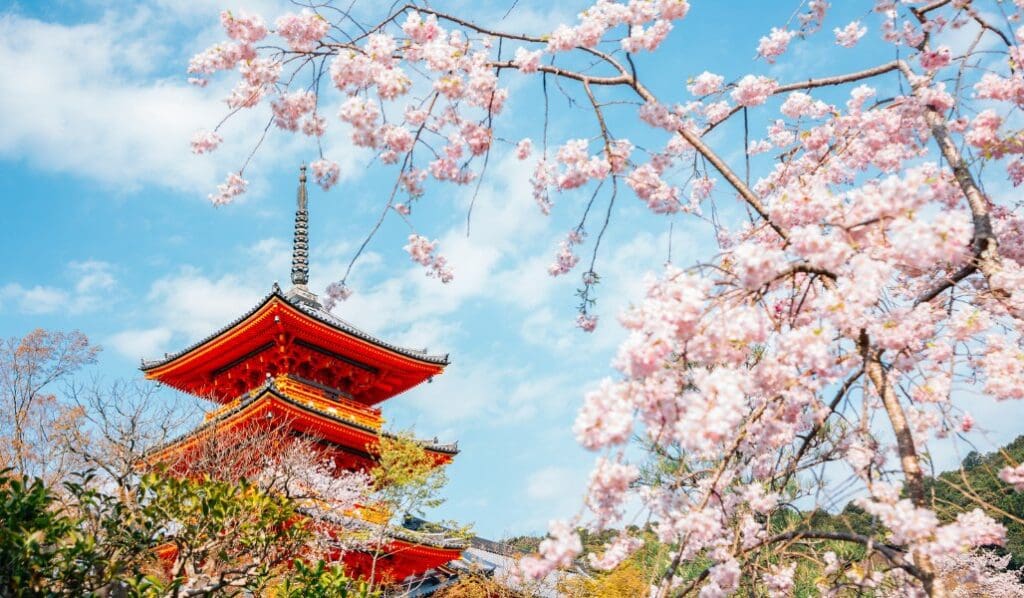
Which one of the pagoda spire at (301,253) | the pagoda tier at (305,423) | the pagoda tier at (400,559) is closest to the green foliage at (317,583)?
the pagoda tier at (400,559)

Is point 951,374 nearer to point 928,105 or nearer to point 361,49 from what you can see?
point 928,105

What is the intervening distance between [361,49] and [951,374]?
3187 mm

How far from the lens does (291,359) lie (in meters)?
17.8

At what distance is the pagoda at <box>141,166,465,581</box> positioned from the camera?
1577 centimetres

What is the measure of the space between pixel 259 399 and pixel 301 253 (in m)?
6.91

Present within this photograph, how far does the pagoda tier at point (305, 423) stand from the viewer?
15.7m

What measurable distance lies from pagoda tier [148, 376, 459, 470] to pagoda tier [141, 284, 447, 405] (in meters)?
0.58

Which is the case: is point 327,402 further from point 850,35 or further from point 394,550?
point 850,35

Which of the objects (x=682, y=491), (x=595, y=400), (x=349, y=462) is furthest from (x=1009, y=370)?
(x=349, y=462)

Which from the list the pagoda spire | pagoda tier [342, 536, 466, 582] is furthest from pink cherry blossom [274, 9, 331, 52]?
the pagoda spire

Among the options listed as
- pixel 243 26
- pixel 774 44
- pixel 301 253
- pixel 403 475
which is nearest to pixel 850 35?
pixel 774 44

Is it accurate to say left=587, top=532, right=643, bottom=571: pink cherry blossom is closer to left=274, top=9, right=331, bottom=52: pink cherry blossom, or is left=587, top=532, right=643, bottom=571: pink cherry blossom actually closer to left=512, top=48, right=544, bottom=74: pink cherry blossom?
left=512, top=48, right=544, bottom=74: pink cherry blossom

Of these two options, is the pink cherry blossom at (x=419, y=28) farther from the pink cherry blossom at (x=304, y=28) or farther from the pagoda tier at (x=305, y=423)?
the pagoda tier at (x=305, y=423)

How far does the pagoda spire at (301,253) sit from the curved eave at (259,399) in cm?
401
